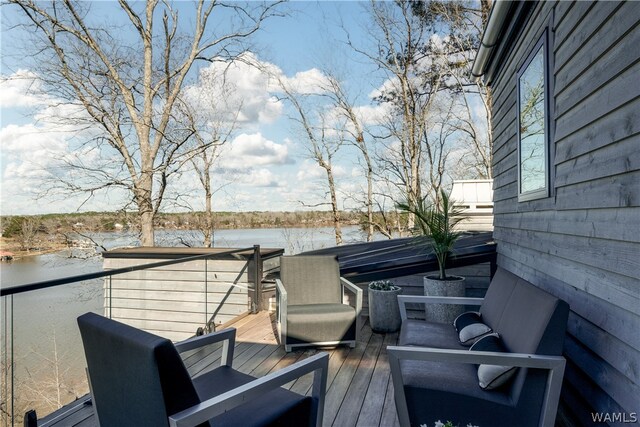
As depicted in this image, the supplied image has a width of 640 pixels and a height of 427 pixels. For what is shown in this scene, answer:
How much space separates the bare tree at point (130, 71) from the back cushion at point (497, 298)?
26.5 ft

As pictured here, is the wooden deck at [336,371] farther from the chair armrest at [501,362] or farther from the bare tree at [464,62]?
the bare tree at [464,62]

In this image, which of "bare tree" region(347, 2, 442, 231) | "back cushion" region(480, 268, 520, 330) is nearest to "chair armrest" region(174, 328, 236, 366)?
"back cushion" region(480, 268, 520, 330)

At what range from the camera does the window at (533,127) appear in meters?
2.90

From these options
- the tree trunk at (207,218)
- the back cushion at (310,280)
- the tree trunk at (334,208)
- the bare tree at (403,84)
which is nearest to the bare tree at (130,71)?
the tree trunk at (207,218)

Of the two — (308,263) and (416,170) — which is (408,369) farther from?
(416,170)

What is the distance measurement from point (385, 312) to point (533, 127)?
237 centimetres

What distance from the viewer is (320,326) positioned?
3.76 meters

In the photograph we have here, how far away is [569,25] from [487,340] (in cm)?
197

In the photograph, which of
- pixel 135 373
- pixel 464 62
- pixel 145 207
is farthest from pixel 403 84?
pixel 135 373

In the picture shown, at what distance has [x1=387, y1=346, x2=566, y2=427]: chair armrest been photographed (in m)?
1.86

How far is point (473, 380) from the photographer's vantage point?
214 cm

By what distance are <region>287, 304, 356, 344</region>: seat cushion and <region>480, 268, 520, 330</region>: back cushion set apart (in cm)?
127

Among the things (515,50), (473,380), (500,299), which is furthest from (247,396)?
(515,50)

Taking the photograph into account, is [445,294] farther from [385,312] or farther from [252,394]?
[252,394]
